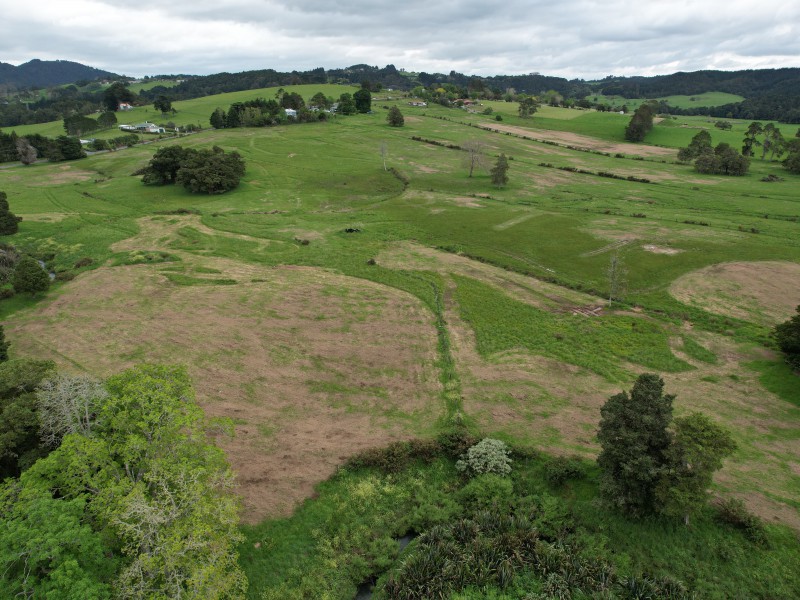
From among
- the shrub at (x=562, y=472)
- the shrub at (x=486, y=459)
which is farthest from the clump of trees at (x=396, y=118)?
the shrub at (x=562, y=472)

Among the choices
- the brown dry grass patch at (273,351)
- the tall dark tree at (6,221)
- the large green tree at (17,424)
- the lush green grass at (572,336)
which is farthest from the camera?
the tall dark tree at (6,221)

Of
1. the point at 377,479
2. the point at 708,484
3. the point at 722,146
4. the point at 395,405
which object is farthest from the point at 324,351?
the point at 722,146

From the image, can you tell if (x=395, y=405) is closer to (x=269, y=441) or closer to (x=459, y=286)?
(x=269, y=441)

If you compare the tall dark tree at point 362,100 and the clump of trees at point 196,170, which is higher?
the tall dark tree at point 362,100

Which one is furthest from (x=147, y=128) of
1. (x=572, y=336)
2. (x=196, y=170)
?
(x=572, y=336)

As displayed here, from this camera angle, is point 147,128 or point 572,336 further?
point 147,128

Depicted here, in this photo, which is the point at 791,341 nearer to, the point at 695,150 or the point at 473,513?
the point at 473,513

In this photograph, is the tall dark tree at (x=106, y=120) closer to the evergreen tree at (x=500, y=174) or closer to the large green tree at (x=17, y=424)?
the evergreen tree at (x=500, y=174)
